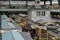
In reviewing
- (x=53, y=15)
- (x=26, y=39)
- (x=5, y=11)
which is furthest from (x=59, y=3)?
(x=26, y=39)

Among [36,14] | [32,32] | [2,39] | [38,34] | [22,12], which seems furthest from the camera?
[22,12]

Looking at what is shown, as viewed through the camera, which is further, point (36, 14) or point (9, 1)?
point (9, 1)

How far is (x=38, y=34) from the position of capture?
6977 millimetres

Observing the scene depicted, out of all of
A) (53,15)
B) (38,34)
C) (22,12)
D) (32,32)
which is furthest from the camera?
(22,12)

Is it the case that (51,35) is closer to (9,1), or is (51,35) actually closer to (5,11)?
(5,11)

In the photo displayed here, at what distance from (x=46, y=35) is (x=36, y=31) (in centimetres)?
87

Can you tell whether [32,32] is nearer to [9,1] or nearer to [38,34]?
[38,34]

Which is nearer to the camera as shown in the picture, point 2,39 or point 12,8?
point 2,39

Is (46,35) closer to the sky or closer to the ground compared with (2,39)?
closer to the ground

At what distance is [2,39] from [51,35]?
12.0 feet

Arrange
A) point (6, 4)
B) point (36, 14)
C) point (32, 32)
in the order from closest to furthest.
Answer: point (32, 32) → point (36, 14) → point (6, 4)

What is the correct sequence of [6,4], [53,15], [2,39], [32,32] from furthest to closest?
[6,4]
[53,15]
[32,32]
[2,39]

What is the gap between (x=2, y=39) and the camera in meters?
2.91

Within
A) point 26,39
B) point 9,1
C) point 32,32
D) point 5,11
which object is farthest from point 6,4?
point 26,39
